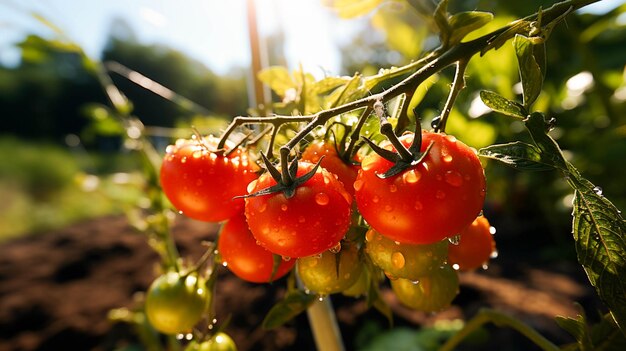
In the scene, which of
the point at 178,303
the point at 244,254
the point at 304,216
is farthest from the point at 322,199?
the point at 178,303

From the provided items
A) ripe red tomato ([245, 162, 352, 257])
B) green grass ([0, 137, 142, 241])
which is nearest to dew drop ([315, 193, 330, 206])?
ripe red tomato ([245, 162, 352, 257])

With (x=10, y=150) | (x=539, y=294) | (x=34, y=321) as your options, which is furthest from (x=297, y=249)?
(x=10, y=150)

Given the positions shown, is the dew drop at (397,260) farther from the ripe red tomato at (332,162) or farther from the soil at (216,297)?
the soil at (216,297)

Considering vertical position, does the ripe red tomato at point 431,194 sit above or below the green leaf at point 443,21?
below

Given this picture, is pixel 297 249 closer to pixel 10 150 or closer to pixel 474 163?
pixel 474 163

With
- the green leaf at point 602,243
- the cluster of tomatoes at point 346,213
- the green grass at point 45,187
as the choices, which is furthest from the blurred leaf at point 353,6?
the green grass at point 45,187

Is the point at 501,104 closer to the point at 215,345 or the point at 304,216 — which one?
the point at 304,216
